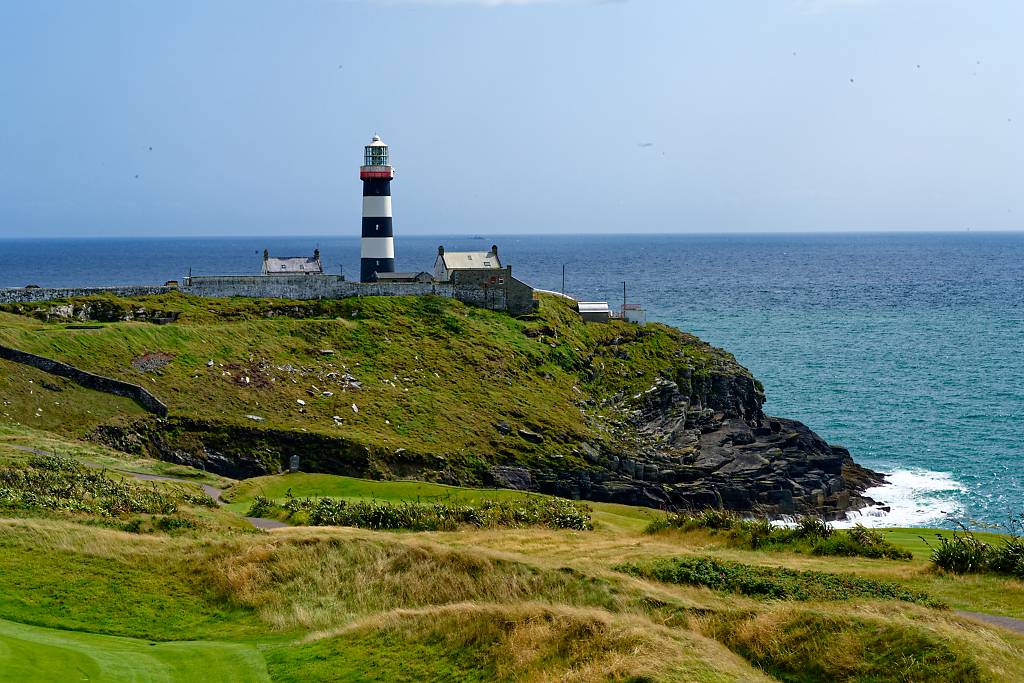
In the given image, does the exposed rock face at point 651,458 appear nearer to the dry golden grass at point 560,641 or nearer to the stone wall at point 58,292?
the stone wall at point 58,292

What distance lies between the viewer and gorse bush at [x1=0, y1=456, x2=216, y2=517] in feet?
92.8

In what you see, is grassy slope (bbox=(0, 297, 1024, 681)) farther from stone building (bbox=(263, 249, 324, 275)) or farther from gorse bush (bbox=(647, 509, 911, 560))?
stone building (bbox=(263, 249, 324, 275))

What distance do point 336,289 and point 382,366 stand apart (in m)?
11.4

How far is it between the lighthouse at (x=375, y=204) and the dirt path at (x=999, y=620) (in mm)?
53408

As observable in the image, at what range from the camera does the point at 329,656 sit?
18.8 metres

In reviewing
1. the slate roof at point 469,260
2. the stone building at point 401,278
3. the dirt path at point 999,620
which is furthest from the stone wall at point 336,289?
the dirt path at point 999,620

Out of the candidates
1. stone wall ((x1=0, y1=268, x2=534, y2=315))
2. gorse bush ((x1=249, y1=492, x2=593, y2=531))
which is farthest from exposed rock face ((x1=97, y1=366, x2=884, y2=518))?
stone wall ((x1=0, y1=268, x2=534, y2=315))

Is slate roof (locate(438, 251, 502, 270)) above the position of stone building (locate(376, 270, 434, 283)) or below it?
above

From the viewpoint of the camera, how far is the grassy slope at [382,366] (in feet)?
153

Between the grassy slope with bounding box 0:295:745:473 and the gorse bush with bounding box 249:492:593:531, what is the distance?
12.4 m

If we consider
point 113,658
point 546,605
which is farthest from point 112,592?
point 546,605

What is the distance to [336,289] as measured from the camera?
64688mm

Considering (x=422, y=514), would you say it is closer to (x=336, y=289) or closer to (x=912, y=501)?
(x=912, y=501)

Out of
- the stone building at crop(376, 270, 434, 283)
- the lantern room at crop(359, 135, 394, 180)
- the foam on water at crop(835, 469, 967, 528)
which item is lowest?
the foam on water at crop(835, 469, 967, 528)
